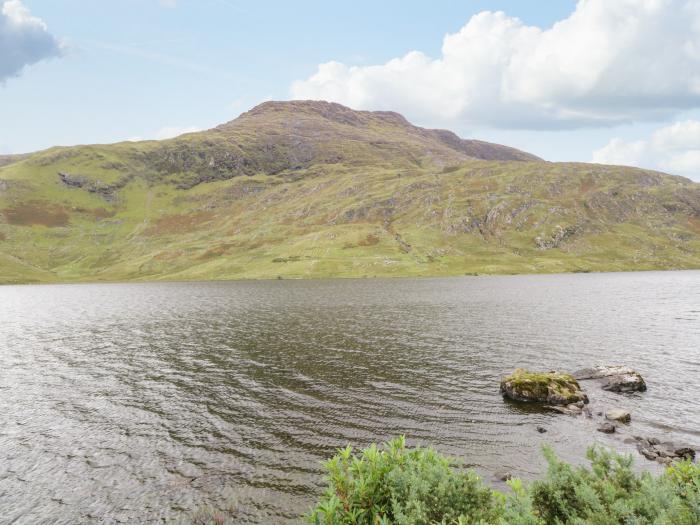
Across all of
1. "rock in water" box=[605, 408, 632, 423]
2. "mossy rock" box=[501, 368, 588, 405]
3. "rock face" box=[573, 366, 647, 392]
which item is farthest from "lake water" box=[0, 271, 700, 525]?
"mossy rock" box=[501, 368, 588, 405]

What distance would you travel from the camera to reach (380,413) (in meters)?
34.7

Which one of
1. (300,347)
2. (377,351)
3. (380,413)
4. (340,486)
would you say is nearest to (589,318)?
(377,351)

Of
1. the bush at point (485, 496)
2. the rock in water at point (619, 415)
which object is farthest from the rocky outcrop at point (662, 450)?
the bush at point (485, 496)

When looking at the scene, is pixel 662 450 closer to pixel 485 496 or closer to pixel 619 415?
pixel 619 415

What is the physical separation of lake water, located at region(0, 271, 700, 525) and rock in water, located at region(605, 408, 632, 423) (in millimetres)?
867

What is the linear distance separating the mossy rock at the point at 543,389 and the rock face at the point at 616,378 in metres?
4.46

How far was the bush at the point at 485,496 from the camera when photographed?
10625 millimetres

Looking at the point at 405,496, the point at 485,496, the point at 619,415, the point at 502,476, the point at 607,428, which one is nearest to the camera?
the point at 405,496

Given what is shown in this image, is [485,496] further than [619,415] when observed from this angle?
No

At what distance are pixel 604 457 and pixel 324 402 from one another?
27020 mm

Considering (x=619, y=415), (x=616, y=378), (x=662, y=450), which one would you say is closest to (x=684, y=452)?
(x=662, y=450)

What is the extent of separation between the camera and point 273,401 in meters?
38.3

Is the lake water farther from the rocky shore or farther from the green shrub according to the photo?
the green shrub

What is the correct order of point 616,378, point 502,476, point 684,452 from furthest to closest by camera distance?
point 616,378 → point 684,452 → point 502,476
